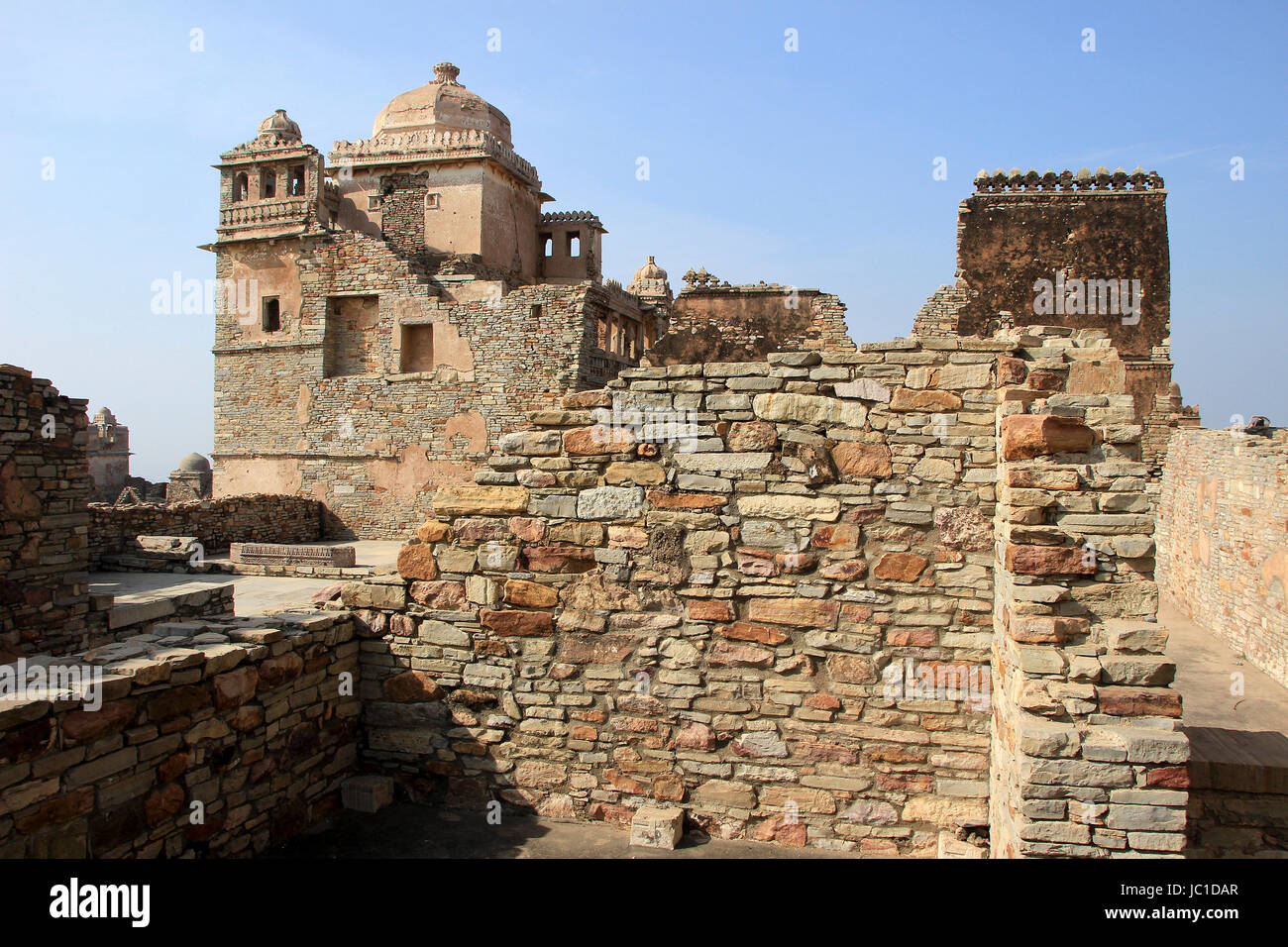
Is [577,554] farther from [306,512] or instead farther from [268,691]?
[306,512]

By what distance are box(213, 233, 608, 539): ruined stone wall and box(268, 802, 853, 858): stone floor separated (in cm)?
1223

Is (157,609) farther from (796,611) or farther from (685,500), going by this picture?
(796,611)

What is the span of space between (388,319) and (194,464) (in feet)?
57.4

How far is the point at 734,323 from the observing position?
52.0ft

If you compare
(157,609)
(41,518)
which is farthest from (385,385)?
(157,609)

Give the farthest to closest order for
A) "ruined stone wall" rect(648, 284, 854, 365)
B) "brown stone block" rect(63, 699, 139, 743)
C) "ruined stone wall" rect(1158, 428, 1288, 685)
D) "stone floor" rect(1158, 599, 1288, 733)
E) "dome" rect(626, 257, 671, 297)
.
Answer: "dome" rect(626, 257, 671, 297) < "ruined stone wall" rect(648, 284, 854, 365) < "ruined stone wall" rect(1158, 428, 1288, 685) < "stone floor" rect(1158, 599, 1288, 733) < "brown stone block" rect(63, 699, 139, 743)

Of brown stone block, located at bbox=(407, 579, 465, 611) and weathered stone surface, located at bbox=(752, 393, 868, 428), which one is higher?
weathered stone surface, located at bbox=(752, 393, 868, 428)

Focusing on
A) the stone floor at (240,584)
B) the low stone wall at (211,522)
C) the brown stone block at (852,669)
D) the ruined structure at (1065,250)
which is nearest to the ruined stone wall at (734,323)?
the ruined structure at (1065,250)

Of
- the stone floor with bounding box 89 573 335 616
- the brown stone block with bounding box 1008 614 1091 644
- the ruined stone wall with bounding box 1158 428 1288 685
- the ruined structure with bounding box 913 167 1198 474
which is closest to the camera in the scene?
the brown stone block with bounding box 1008 614 1091 644

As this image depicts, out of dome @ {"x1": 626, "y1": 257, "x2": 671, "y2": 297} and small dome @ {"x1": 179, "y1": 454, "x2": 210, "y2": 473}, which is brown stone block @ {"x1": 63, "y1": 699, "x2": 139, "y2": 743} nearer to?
dome @ {"x1": 626, "y1": 257, "x2": 671, "y2": 297}

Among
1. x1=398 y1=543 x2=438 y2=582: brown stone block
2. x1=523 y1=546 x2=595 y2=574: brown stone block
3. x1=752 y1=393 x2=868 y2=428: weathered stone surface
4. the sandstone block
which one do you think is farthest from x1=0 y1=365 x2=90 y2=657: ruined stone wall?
x1=752 y1=393 x2=868 y2=428: weathered stone surface

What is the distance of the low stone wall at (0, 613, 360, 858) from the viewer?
3.59 meters

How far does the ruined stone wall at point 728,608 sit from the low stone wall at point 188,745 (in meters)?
0.55
